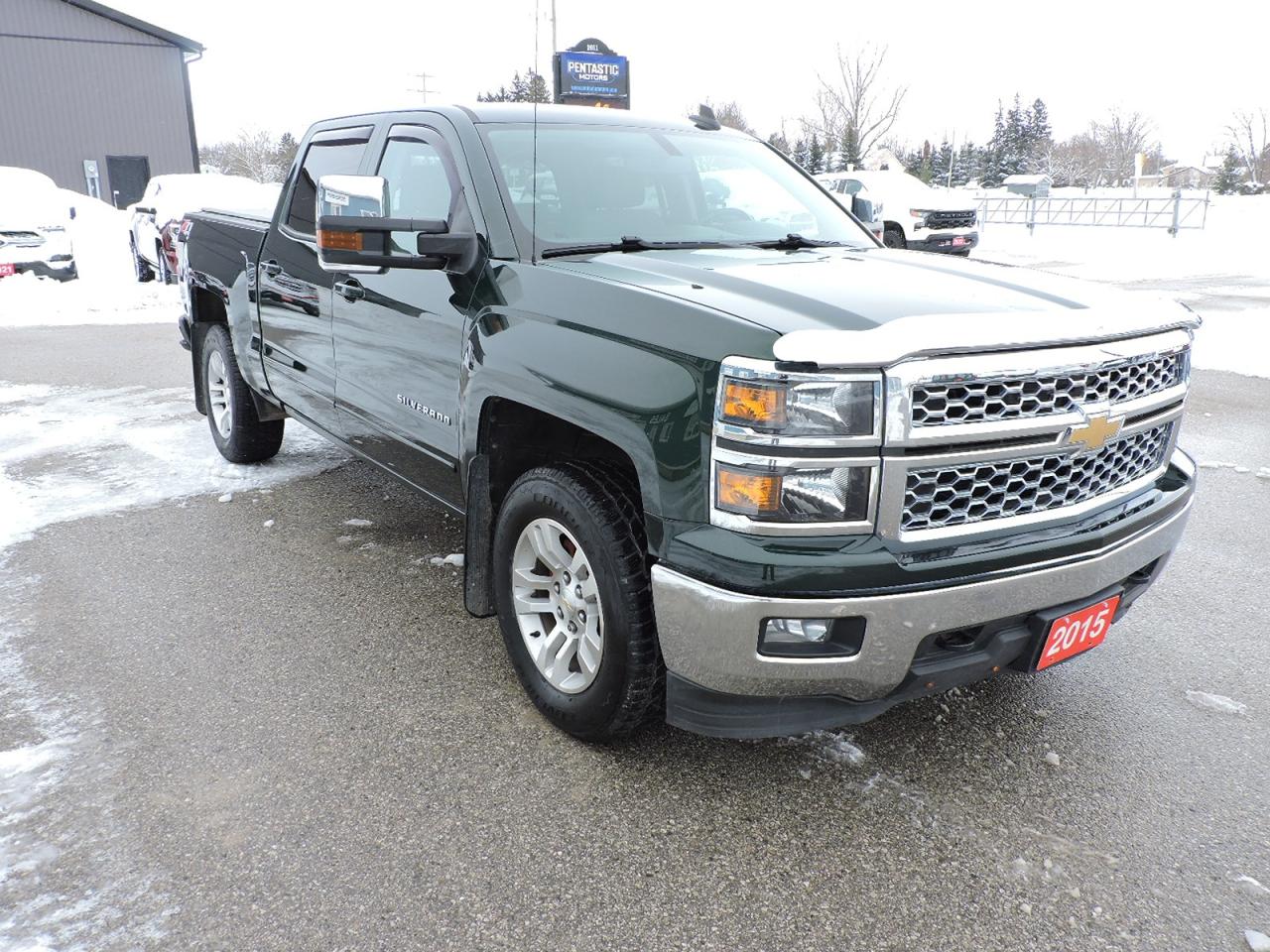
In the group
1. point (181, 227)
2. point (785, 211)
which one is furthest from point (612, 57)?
point (785, 211)

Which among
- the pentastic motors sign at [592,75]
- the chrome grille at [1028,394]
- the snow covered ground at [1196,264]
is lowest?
the snow covered ground at [1196,264]

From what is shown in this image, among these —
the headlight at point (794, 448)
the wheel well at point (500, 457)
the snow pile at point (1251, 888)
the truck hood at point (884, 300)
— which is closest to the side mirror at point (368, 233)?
the truck hood at point (884, 300)

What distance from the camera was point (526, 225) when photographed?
306 cm

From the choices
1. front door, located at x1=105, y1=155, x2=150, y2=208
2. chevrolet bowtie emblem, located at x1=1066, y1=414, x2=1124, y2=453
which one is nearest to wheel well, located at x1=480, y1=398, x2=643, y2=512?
chevrolet bowtie emblem, located at x1=1066, y1=414, x2=1124, y2=453

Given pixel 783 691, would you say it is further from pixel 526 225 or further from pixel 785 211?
pixel 785 211

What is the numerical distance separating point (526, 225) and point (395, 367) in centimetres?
79

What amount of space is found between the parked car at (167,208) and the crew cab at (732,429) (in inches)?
446

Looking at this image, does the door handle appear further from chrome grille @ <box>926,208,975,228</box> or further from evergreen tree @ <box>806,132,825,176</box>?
evergreen tree @ <box>806,132,825,176</box>

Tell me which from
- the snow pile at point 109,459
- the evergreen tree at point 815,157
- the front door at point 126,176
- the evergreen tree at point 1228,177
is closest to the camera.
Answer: the snow pile at point 109,459

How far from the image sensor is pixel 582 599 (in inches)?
107

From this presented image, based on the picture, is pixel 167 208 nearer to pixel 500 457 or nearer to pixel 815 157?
pixel 500 457

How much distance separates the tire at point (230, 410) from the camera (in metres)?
5.36

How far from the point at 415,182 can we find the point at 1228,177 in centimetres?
6306

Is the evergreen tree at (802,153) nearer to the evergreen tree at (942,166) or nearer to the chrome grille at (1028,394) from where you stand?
the evergreen tree at (942,166)
